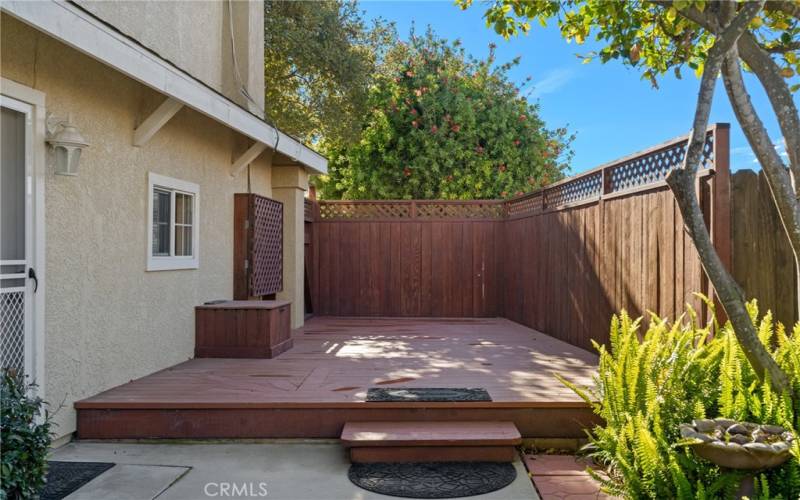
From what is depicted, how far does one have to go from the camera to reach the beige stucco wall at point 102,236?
3.78 m

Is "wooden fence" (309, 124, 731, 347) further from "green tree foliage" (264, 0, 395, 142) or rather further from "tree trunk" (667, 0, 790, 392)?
"green tree foliage" (264, 0, 395, 142)

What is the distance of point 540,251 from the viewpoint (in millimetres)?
7727

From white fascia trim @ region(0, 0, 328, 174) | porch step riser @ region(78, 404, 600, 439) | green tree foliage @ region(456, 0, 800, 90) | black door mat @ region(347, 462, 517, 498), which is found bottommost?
black door mat @ region(347, 462, 517, 498)

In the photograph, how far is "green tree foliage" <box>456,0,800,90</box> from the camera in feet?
12.8

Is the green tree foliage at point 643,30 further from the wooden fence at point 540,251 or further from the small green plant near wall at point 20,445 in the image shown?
the small green plant near wall at point 20,445

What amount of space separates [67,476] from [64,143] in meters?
2.06

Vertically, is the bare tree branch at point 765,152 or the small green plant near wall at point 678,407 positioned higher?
the bare tree branch at point 765,152

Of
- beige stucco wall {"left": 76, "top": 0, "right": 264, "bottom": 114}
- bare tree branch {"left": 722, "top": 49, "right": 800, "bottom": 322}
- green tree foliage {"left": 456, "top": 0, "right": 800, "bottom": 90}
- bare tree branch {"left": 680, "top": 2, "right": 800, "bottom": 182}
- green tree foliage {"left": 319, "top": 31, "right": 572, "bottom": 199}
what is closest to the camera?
bare tree branch {"left": 722, "top": 49, "right": 800, "bottom": 322}

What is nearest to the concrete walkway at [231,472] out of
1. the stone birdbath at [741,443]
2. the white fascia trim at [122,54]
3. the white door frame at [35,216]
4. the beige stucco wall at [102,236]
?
the beige stucco wall at [102,236]

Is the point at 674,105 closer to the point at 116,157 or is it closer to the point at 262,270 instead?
the point at 262,270

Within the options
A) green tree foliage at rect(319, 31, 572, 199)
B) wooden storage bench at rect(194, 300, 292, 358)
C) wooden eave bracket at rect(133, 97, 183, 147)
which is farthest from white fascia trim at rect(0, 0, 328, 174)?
green tree foliage at rect(319, 31, 572, 199)

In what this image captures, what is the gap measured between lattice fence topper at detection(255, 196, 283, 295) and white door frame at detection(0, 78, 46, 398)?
325 cm

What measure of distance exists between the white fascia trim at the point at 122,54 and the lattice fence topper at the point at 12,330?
155 centimetres

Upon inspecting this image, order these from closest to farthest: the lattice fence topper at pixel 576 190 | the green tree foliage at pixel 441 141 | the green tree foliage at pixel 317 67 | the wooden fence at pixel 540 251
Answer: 1. the wooden fence at pixel 540 251
2. the lattice fence topper at pixel 576 190
3. the green tree foliage at pixel 317 67
4. the green tree foliage at pixel 441 141
